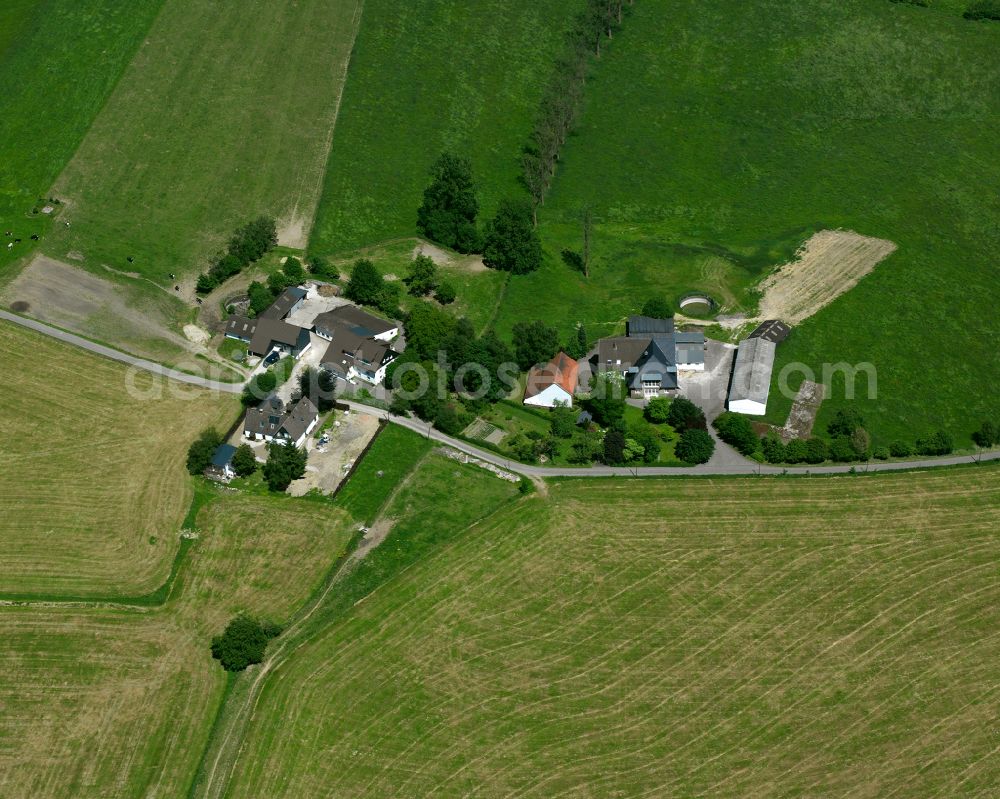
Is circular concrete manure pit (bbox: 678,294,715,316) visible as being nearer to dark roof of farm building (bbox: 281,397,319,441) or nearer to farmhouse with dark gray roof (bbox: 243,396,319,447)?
dark roof of farm building (bbox: 281,397,319,441)

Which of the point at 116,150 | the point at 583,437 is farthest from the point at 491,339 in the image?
the point at 116,150

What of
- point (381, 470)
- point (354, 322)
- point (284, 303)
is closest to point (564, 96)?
point (354, 322)

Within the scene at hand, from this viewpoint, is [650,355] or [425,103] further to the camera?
[425,103]

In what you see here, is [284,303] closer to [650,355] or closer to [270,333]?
[270,333]

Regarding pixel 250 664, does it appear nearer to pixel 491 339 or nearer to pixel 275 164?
pixel 491 339

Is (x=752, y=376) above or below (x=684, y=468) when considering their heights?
above

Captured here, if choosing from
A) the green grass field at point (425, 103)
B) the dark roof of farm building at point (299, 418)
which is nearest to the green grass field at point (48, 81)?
the green grass field at point (425, 103)
